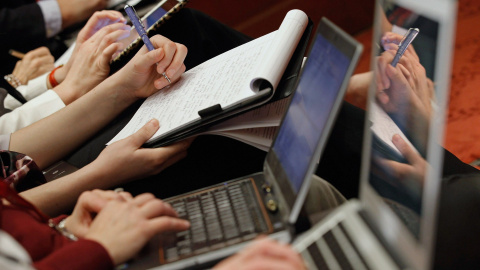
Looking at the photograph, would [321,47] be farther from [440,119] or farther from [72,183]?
[72,183]

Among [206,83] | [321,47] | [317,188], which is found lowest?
[317,188]

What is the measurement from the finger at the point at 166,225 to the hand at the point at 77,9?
132 centimetres

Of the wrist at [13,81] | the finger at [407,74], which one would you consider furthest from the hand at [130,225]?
the wrist at [13,81]

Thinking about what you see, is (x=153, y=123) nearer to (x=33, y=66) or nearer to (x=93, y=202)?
(x=93, y=202)

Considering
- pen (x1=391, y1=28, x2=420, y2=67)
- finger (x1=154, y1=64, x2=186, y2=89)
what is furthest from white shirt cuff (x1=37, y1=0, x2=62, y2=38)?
pen (x1=391, y1=28, x2=420, y2=67)

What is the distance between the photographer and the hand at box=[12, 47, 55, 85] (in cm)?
147

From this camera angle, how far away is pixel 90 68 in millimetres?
1159

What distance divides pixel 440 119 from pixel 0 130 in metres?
0.98

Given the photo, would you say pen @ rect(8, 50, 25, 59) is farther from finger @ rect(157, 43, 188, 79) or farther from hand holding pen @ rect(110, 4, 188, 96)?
finger @ rect(157, 43, 188, 79)

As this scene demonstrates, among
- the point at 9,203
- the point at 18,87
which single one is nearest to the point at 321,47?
the point at 9,203

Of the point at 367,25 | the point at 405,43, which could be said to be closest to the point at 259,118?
the point at 405,43

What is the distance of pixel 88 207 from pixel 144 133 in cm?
19

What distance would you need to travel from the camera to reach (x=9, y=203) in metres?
0.68

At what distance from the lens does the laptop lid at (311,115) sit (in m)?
0.53
